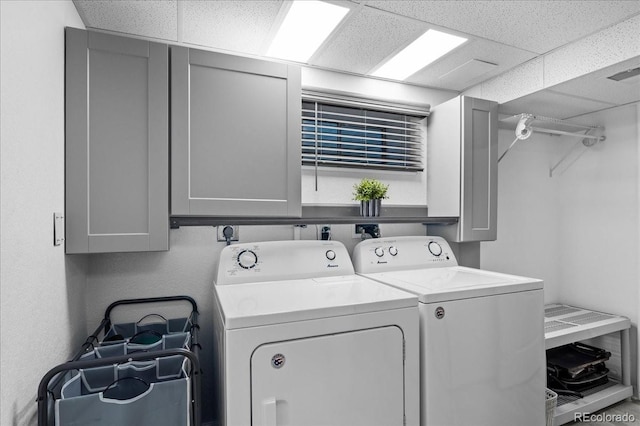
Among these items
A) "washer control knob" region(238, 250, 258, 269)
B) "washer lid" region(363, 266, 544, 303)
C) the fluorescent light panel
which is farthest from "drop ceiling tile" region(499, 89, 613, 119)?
"washer control knob" region(238, 250, 258, 269)

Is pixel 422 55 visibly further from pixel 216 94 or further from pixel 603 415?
pixel 603 415

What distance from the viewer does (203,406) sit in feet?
6.59

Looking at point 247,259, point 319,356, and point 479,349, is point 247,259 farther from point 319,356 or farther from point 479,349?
point 479,349

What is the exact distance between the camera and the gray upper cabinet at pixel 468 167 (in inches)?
90.4

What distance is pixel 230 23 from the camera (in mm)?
1732

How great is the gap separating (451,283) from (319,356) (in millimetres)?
875

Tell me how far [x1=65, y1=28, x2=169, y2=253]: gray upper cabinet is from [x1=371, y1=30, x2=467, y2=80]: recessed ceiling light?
137cm

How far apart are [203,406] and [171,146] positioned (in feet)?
5.00

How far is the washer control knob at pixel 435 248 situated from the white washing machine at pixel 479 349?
37 centimetres

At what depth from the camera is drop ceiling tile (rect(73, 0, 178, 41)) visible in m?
1.58

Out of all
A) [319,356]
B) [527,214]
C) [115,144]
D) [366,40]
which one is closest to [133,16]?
[115,144]

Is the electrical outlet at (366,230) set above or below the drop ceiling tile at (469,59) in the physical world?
below

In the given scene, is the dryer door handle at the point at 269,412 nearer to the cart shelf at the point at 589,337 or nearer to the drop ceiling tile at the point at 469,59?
the cart shelf at the point at 589,337

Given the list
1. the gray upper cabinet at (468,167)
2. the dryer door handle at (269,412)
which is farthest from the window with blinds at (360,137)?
the dryer door handle at (269,412)
